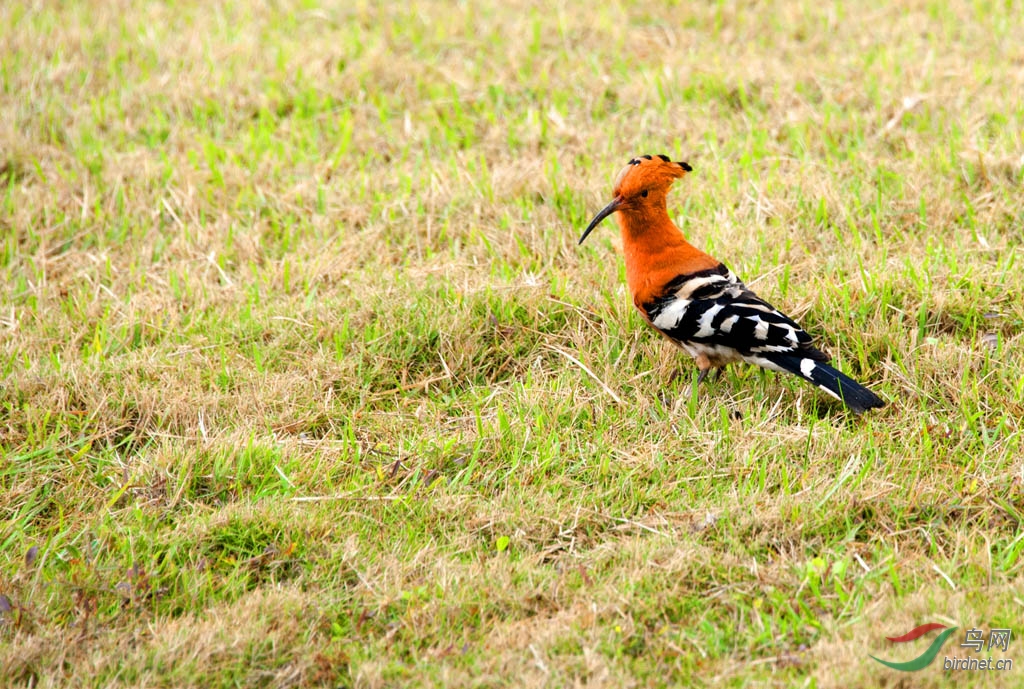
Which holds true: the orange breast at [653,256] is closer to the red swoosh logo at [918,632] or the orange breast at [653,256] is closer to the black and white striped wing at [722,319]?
→ the black and white striped wing at [722,319]

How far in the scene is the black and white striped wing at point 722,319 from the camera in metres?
4.21

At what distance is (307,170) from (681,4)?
318cm

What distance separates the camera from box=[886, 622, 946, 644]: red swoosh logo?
120 inches

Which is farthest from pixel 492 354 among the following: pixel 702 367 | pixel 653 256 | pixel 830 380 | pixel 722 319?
pixel 830 380

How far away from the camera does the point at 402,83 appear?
277 inches

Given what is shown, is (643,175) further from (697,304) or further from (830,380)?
(830,380)

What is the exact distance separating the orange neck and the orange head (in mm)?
26

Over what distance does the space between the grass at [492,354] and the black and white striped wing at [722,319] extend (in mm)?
234

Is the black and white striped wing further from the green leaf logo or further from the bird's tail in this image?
the green leaf logo

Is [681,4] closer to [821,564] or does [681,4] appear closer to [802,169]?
[802,169]

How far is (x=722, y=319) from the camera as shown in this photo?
14.0ft

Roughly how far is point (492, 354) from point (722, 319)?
3.38ft

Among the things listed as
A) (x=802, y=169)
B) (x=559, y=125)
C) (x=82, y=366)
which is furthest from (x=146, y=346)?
(x=802, y=169)

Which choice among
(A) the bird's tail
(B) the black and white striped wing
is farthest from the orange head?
(A) the bird's tail
